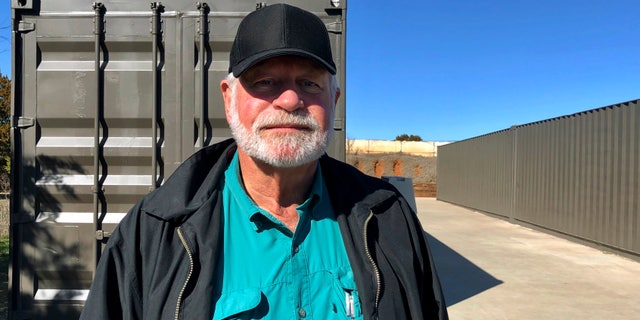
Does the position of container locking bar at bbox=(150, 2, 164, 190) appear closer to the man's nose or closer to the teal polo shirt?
the teal polo shirt

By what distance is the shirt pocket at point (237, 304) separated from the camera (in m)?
1.42

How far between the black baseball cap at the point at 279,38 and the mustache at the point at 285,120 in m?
0.18

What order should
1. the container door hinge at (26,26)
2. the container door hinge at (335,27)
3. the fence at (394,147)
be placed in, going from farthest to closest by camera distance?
1. the fence at (394,147)
2. the container door hinge at (335,27)
3. the container door hinge at (26,26)

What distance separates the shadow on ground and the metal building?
4499 mm

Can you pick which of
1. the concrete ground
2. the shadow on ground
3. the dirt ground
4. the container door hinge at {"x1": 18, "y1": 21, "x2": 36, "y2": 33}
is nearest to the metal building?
the container door hinge at {"x1": 18, "y1": 21, "x2": 36, "y2": 33}

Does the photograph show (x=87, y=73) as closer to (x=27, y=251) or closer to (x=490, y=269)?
(x=27, y=251)

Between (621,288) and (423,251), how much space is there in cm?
688

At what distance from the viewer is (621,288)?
6.80 meters

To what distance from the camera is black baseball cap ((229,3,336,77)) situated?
1.50 meters

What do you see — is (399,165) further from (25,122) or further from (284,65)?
(284,65)

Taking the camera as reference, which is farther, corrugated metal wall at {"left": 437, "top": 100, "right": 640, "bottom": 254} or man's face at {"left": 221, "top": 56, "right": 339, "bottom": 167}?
corrugated metal wall at {"left": 437, "top": 100, "right": 640, "bottom": 254}

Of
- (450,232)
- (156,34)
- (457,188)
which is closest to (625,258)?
(450,232)

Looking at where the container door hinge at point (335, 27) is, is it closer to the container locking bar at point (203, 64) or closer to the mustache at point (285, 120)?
the container locking bar at point (203, 64)

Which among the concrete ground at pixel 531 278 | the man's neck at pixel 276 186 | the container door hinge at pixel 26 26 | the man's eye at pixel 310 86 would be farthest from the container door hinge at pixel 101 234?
the concrete ground at pixel 531 278
